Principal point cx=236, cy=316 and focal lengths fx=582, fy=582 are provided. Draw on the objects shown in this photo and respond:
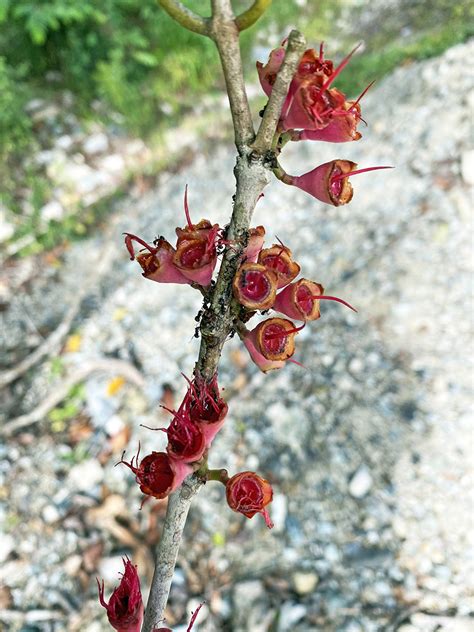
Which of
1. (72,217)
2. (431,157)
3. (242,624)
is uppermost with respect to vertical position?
(431,157)

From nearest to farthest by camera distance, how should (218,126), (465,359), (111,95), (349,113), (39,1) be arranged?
1. (349,113)
2. (465,359)
3. (39,1)
4. (111,95)
5. (218,126)

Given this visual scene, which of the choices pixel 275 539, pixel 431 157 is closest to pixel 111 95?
pixel 431 157

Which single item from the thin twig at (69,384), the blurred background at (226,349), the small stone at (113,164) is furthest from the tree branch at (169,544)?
the small stone at (113,164)

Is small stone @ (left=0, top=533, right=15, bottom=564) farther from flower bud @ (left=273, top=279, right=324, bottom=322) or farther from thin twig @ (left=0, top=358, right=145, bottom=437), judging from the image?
flower bud @ (left=273, top=279, right=324, bottom=322)

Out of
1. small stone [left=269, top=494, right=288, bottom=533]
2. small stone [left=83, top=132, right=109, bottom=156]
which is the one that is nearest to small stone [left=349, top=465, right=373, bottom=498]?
small stone [left=269, top=494, right=288, bottom=533]

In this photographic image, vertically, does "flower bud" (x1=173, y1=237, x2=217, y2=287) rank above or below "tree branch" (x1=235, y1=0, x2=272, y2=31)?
below

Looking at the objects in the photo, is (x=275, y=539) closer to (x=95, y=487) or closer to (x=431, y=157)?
(x=95, y=487)
